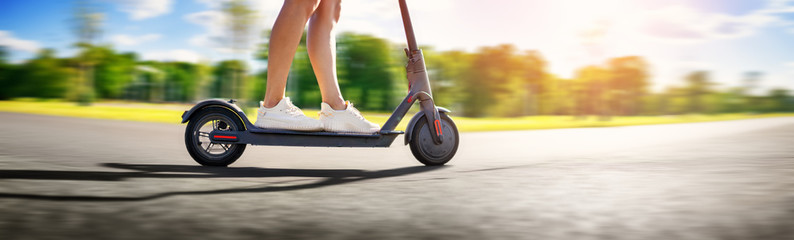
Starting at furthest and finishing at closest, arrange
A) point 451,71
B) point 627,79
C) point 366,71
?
point 451,71 → point 627,79 → point 366,71

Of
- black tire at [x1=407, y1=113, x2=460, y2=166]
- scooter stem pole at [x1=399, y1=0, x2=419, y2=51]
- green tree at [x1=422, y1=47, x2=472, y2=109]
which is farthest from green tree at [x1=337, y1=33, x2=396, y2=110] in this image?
black tire at [x1=407, y1=113, x2=460, y2=166]

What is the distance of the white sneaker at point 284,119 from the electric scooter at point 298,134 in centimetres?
4

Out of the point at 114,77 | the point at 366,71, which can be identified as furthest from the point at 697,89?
the point at 114,77

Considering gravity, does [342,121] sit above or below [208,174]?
above

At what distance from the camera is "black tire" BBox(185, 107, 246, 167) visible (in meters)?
4.75

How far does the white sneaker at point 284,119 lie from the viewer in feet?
15.5

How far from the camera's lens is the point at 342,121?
4855 millimetres

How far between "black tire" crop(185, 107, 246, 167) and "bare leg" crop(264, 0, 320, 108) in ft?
0.95

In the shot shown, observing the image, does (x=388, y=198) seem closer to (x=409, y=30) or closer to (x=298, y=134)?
(x=298, y=134)

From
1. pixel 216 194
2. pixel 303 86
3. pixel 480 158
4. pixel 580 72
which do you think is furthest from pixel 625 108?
pixel 216 194

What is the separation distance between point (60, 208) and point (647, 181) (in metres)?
3.30

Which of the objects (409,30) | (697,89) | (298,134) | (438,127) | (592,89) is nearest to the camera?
(298,134)

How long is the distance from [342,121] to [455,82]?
161 feet

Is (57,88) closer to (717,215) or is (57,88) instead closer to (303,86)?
(303,86)
